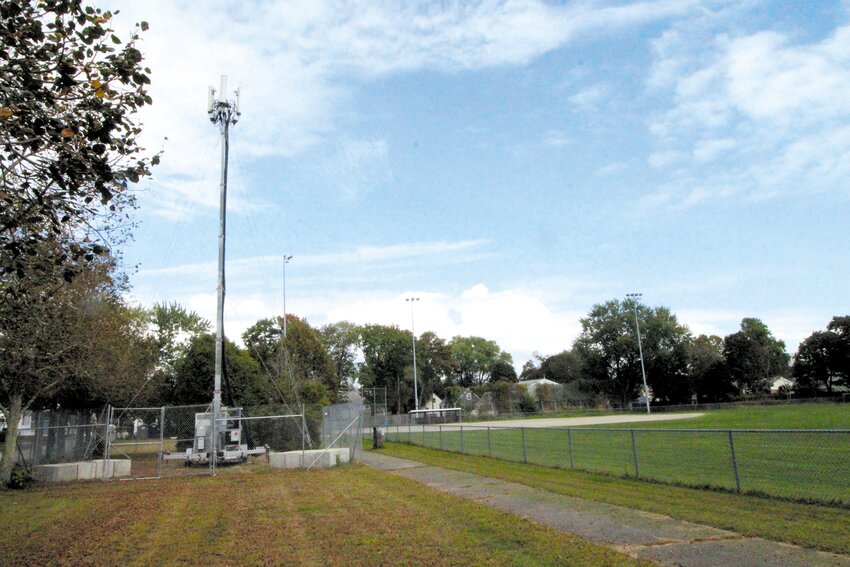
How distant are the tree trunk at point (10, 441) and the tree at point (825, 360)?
9002 centimetres

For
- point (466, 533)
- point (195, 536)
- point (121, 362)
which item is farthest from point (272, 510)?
point (121, 362)

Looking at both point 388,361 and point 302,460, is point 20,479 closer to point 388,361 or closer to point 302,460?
point 302,460

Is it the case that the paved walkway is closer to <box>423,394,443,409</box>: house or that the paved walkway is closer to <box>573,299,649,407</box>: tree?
<box>573,299,649,407</box>: tree

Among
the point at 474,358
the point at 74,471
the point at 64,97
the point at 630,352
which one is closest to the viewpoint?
the point at 64,97

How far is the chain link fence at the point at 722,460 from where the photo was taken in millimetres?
11367

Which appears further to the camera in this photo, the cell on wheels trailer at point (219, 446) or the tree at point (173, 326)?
the tree at point (173, 326)

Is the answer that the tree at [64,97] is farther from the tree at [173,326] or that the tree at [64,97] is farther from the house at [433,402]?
the house at [433,402]

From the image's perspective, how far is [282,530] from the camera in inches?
377

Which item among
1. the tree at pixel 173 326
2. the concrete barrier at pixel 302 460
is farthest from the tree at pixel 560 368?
the concrete barrier at pixel 302 460

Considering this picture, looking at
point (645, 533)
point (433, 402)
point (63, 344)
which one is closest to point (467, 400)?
point (433, 402)

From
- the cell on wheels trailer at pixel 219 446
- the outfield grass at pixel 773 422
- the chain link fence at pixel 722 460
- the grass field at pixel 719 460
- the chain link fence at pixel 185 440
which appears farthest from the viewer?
the outfield grass at pixel 773 422

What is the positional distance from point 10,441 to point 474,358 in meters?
116

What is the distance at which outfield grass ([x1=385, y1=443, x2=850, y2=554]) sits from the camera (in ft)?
25.4

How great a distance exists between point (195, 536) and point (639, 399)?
101392 millimetres
